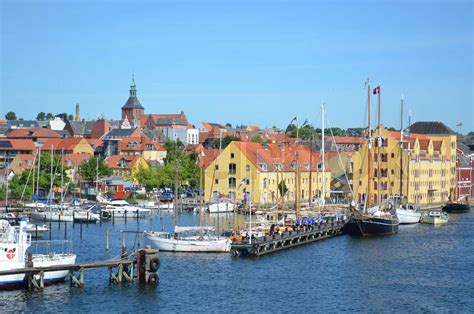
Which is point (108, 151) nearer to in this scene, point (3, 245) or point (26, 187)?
point (26, 187)

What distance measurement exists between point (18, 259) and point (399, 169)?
72.5 metres

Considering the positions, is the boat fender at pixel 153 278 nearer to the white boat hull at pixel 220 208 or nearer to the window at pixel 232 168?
the white boat hull at pixel 220 208

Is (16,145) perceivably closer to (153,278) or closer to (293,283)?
(153,278)

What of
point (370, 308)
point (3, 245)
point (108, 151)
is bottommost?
point (370, 308)

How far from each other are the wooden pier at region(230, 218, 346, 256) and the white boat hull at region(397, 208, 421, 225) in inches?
402

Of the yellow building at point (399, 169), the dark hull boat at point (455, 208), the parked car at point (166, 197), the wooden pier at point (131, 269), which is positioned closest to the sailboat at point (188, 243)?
the wooden pier at point (131, 269)

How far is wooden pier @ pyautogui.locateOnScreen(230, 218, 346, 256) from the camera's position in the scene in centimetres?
6656

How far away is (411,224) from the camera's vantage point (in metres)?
99.4

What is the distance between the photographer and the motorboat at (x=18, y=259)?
165 ft

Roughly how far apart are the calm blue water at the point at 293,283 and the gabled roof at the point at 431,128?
62970 mm

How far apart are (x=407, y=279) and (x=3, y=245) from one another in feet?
84.4

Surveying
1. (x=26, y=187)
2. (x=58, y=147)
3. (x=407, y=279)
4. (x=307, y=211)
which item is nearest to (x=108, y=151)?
(x=58, y=147)

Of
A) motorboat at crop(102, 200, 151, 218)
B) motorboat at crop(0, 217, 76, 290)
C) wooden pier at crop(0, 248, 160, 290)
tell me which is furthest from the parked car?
motorboat at crop(0, 217, 76, 290)

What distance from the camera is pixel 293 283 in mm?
56250
